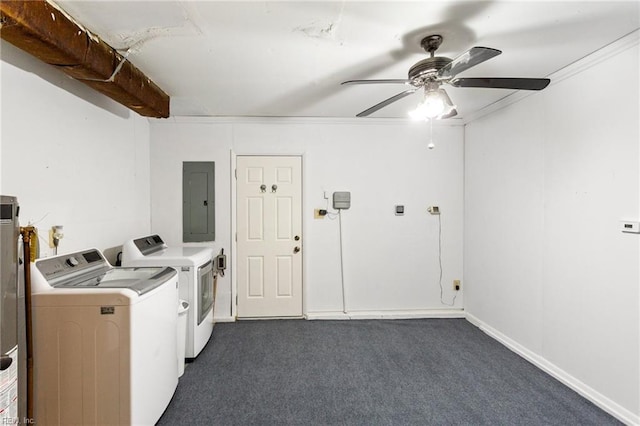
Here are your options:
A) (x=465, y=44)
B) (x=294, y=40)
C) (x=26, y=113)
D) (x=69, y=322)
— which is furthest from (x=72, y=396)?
(x=465, y=44)

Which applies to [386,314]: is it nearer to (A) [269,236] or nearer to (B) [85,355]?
(A) [269,236]

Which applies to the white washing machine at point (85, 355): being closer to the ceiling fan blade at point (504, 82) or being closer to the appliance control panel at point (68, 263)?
the appliance control panel at point (68, 263)

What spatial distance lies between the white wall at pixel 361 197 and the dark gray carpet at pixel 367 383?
57 centimetres

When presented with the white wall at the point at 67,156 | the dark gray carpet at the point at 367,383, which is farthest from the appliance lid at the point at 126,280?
the dark gray carpet at the point at 367,383

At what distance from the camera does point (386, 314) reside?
11.4ft

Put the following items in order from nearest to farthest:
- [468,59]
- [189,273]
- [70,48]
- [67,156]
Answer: [468,59] → [70,48] → [67,156] → [189,273]

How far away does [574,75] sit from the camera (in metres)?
2.16

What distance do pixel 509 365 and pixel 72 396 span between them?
10.4 feet

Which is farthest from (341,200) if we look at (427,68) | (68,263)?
(68,263)

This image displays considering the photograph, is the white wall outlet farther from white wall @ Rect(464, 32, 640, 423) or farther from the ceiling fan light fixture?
the ceiling fan light fixture

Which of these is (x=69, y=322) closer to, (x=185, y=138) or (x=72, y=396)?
(x=72, y=396)

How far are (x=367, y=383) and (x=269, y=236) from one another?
1.90 m

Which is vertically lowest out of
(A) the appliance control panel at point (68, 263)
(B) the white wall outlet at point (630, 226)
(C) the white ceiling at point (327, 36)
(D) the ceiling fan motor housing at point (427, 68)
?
(A) the appliance control panel at point (68, 263)

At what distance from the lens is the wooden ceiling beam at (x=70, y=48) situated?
4.37ft
